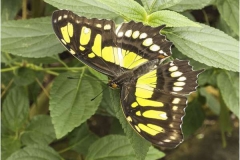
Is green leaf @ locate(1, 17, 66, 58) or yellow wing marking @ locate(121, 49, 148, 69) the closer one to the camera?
yellow wing marking @ locate(121, 49, 148, 69)

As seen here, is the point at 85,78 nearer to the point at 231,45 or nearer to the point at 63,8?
the point at 63,8

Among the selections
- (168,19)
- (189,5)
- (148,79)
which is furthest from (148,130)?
(189,5)

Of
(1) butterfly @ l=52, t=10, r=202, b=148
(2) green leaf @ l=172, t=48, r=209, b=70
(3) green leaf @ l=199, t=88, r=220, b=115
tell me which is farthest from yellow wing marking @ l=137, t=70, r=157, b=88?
(3) green leaf @ l=199, t=88, r=220, b=115

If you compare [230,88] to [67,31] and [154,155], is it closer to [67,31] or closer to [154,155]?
[154,155]

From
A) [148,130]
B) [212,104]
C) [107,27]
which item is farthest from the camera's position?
[212,104]

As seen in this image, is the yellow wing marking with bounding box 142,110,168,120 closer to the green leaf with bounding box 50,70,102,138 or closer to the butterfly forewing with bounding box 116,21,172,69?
the butterfly forewing with bounding box 116,21,172,69

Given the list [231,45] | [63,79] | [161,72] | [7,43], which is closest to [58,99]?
[63,79]
